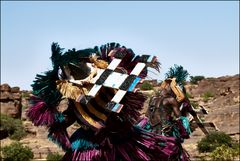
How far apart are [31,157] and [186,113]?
21.7 meters

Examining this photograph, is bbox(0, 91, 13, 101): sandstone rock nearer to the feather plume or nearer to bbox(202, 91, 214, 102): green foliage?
bbox(202, 91, 214, 102): green foliage

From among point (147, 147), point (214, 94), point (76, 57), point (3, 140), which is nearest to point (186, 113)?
point (147, 147)

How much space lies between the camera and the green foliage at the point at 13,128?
40656mm

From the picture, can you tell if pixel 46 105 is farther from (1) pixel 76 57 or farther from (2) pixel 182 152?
(2) pixel 182 152

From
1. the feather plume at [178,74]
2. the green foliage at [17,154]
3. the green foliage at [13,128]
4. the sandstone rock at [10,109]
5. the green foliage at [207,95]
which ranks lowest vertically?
the green foliage at [207,95]

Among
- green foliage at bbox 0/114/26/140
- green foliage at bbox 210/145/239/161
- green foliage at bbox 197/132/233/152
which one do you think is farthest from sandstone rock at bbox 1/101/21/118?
green foliage at bbox 210/145/239/161

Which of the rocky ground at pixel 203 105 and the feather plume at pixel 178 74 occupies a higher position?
the feather plume at pixel 178 74

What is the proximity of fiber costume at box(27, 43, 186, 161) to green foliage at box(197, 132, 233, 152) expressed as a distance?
72.5 feet

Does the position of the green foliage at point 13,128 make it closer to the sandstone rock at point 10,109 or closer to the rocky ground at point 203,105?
the rocky ground at point 203,105

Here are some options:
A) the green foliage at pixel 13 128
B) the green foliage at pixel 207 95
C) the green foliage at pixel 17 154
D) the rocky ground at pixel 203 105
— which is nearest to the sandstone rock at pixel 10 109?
the rocky ground at pixel 203 105

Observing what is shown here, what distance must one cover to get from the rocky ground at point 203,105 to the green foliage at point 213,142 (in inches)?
19.0

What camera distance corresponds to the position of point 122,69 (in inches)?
289

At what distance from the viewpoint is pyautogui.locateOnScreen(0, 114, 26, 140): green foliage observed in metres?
40.7

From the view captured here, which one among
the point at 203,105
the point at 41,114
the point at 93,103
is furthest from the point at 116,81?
A: the point at 203,105
